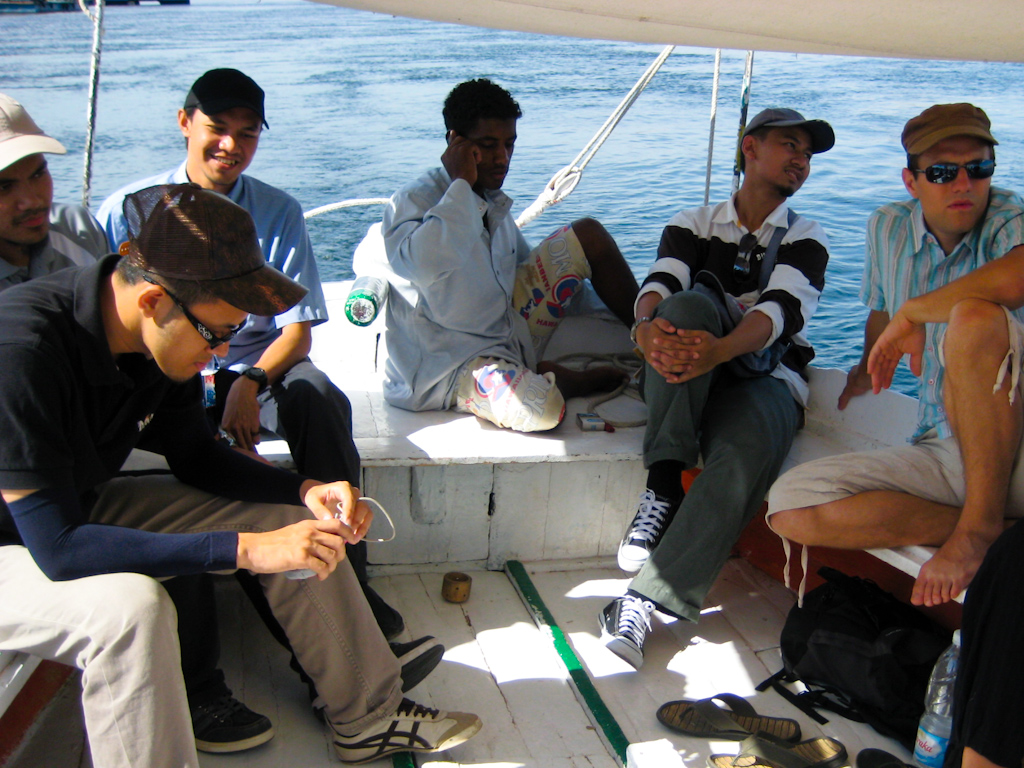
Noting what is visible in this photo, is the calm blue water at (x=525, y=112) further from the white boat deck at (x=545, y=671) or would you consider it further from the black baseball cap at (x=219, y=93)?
the black baseball cap at (x=219, y=93)

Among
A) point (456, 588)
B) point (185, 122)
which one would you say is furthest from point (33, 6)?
point (456, 588)

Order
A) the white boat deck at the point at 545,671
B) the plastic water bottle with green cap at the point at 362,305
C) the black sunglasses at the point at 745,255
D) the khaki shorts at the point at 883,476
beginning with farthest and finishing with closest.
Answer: the black sunglasses at the point at 745,255 → the plastic water bottle with green cap at the point at 362,305 → the khaki shorts at the point at 883,476 → the white boat deck at the point at 545,671

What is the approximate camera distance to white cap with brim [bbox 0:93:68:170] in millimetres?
1769

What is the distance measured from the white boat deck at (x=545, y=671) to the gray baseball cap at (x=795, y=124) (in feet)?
4.17

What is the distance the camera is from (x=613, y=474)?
255cm

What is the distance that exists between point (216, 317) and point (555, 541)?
1.46m

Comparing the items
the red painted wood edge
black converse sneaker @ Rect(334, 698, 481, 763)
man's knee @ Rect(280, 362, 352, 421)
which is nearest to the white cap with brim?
man's knee @ Rect(280, 362, 352, 421)

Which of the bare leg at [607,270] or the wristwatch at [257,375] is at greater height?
the bare leg at [607,270]

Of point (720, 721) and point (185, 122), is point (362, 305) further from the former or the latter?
point (720, 721)

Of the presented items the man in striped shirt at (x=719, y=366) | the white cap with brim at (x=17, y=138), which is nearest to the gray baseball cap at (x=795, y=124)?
the man in striped shirt at (x=719, y=366)

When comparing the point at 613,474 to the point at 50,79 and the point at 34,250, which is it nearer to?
the point at 34,250

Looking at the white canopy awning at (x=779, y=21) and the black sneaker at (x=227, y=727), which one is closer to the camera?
the black sneaker at (x=227, y=727)

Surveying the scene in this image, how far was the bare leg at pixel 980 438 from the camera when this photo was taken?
1.78 m

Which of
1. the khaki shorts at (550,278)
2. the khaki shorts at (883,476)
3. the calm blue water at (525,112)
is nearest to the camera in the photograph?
the khaki shorts at (883,476)
